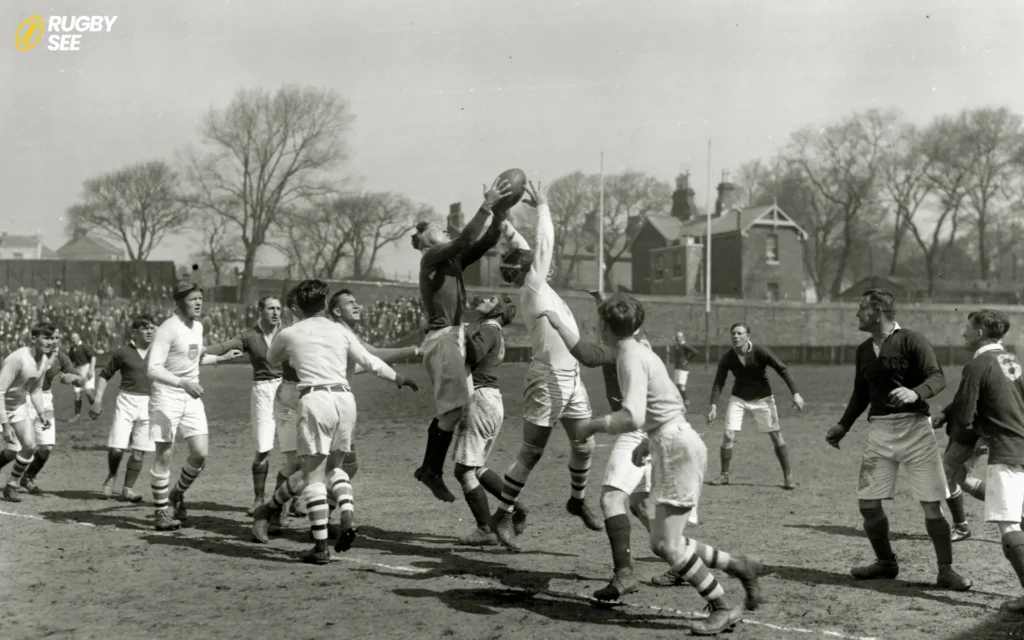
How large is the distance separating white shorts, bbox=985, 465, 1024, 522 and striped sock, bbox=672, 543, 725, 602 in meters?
2.01

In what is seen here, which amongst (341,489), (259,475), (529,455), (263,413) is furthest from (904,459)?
(263,413)

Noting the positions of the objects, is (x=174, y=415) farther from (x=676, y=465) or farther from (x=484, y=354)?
(x=676, y=465)

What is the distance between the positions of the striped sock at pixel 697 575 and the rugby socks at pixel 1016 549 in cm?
201

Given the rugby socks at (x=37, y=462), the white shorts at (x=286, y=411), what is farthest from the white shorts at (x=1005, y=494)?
the rugby socks at (x=37, y=462)

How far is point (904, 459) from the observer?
22.7ft

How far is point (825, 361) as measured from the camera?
4462cm

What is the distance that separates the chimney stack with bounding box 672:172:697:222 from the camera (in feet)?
239

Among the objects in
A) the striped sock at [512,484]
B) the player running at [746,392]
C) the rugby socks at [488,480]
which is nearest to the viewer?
the striped sock at [512,484]

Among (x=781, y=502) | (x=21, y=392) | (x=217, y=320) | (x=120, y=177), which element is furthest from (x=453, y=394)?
(x=120, y=177)

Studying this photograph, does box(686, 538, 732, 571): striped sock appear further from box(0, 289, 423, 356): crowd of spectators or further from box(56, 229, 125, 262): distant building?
box(56, 229, 125, 262): distant building

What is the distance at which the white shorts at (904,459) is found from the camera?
682 cm

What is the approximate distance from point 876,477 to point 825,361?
39458 mm

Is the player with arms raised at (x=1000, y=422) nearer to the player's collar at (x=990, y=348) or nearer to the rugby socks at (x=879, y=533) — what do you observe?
the player's collar at (x=990, y=348)

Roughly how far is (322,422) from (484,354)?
A: 1544mm
